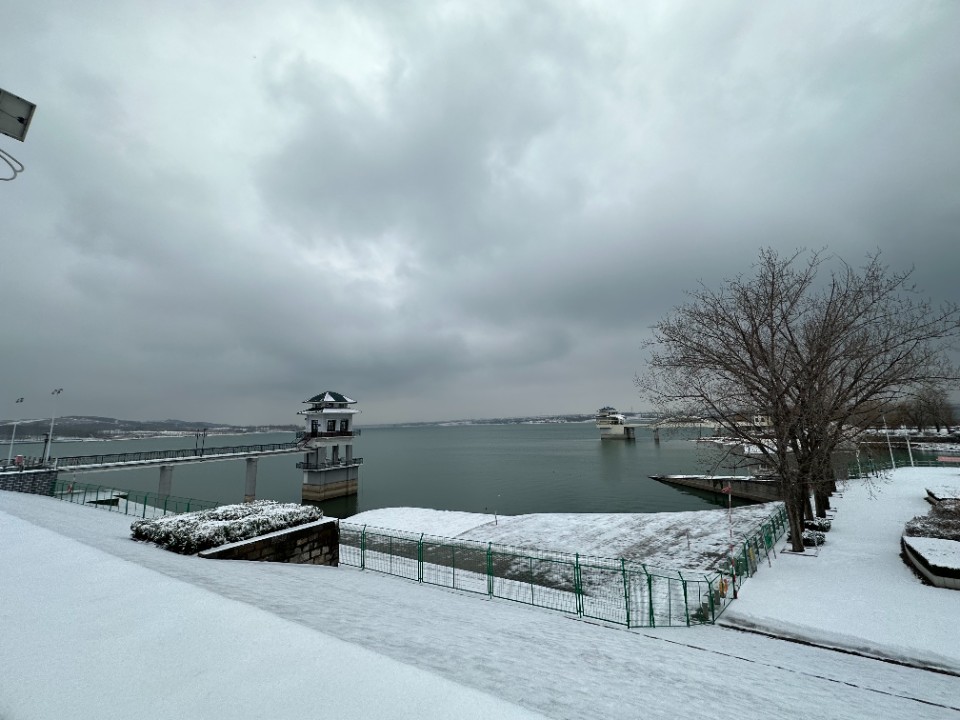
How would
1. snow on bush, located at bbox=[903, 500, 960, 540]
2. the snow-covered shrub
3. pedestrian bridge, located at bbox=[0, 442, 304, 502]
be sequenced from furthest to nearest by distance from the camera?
pedestrian bridge, located at bbox=[0, 442, 304, 502], the snow-covered shrub, snow on bush, located at bbox=[903, 500, 960, 540]

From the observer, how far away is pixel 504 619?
355 inches

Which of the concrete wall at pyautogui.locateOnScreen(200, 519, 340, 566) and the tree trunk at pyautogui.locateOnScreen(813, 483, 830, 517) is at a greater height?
the concrete wall at pyautogui.locateOnScreen(200, 519, 340, 566)

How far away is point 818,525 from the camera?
70.6 feet

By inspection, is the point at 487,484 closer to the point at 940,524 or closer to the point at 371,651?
the point at 940,524

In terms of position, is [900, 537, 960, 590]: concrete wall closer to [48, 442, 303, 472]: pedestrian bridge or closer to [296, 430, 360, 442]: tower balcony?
[48, 442, 303, 472]: pedestrian bridge

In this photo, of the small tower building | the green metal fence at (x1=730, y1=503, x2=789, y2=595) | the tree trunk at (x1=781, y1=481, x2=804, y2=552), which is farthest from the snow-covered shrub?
the small tower building

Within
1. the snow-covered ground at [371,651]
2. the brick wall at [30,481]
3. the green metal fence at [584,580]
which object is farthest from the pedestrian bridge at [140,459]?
the snow-covered ground at [371,651]

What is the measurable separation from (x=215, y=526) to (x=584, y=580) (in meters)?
13.9

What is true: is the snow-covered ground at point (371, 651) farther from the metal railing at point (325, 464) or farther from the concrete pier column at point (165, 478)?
the metal railing at point (325, 464)

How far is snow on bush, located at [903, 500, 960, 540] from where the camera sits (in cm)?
1677

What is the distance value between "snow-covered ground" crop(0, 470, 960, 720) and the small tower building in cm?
4257

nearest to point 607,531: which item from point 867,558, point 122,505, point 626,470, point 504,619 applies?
point 867,558

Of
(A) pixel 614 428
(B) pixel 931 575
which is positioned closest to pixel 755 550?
(B) pixel 931 575

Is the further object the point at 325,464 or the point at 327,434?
the point at 327,434
